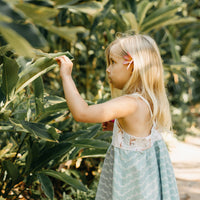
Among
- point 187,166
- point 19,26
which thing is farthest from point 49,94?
point 187,166

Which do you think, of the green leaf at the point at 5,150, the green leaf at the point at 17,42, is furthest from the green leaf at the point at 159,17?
the green leaf at the point at 17,42

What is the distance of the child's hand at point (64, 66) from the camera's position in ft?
3.69

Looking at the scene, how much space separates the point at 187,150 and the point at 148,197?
2.98 meters

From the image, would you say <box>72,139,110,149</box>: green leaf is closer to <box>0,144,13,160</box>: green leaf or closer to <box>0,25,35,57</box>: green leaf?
<box>0,144,13,160</box>: green leaf

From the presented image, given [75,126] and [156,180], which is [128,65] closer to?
[156,180]

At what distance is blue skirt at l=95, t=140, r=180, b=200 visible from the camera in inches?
51.2

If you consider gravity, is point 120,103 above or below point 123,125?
above

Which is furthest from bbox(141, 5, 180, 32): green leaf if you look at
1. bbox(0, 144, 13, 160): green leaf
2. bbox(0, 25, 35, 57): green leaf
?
bbox(0, 25, 35, 57): green leaf

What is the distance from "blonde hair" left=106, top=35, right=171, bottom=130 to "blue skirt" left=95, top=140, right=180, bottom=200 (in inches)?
6.9

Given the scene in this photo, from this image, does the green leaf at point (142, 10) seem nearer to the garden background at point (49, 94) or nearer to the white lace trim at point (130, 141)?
the garden background at point (49, 94)

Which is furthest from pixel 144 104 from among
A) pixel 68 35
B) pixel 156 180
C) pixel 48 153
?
pixel 68 35

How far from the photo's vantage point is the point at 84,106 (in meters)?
1.07

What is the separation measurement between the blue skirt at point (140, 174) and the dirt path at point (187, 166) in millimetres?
1241

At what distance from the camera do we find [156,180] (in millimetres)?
1359
